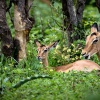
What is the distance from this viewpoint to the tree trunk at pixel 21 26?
10.3 metres

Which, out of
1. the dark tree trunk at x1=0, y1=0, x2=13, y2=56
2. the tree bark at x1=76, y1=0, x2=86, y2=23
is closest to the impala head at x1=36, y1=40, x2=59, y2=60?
the dark tree trunk at x1=0, y1=0, x2=13, y2=56

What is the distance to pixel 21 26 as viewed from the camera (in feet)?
34.0

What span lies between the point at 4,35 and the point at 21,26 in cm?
44

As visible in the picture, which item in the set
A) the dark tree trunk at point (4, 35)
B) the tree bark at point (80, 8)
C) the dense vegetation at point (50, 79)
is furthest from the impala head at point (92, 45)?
the dark tree trunk at point (4, 35)

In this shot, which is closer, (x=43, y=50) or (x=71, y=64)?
(x=71, y=64)

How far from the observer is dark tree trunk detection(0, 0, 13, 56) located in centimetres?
1024

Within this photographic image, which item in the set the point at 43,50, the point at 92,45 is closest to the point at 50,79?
the point at 92,45

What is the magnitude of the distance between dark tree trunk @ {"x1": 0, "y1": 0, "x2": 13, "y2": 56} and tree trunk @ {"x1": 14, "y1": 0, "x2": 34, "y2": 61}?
0.20m

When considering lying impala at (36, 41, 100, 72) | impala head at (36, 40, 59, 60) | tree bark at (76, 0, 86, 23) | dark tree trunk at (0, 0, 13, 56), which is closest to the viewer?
dark tree trunk at (0, 0, 13, 56)

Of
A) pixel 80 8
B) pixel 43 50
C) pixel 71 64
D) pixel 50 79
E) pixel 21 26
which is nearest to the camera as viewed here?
pixel 50 79

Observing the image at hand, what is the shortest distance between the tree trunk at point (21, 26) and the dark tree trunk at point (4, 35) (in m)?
0.20

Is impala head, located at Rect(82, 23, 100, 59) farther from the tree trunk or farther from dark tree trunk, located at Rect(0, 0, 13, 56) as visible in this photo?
dark tree trunk, located at Rect(0, 0, 13, 56)

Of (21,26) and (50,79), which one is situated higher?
(21,26)

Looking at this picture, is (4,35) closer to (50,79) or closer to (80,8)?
(50,79)
